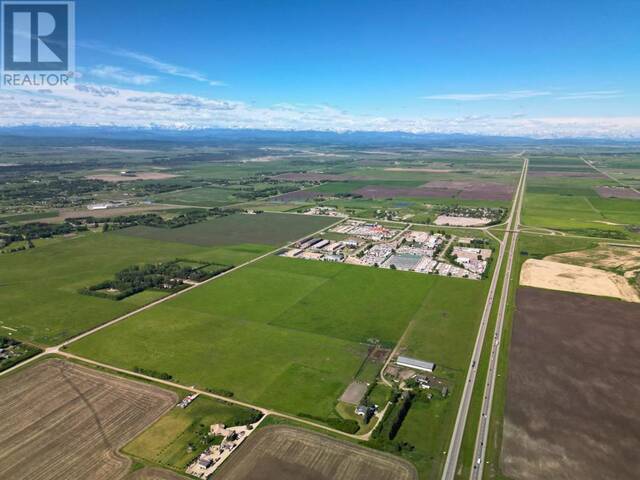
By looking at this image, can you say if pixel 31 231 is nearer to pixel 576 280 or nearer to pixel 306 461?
pixel 306 461

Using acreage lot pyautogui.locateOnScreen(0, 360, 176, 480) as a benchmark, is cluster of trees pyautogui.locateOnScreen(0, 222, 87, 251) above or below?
above

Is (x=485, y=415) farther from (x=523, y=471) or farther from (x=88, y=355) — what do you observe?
(x=88, y=355)

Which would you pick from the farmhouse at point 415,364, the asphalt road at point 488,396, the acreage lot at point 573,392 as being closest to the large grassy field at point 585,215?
the asphalt road at point 488,396

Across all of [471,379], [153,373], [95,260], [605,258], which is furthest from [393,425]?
[95,260]

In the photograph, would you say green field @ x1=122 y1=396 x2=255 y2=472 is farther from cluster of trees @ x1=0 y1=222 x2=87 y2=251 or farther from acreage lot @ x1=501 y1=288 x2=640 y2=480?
cluster of trees @ x1=0 y1=222 x2=87 y2=251

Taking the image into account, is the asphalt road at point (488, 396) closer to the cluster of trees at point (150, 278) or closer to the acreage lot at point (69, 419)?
the acreage lot at point (69, 419)

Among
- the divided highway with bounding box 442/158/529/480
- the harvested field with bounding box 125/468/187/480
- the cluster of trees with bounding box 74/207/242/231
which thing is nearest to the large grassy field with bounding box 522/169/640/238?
the divided highway with bounding box 442/158/529/480

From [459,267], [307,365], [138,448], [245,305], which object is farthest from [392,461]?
[459,267]
